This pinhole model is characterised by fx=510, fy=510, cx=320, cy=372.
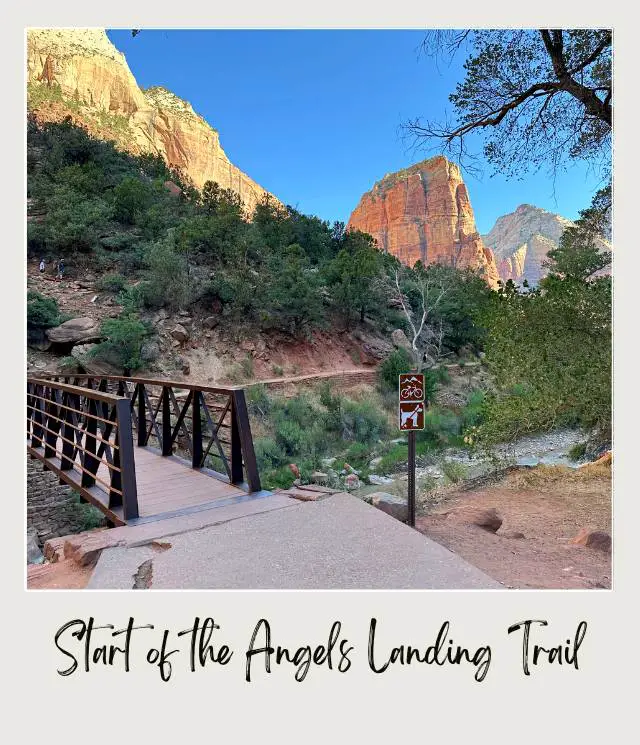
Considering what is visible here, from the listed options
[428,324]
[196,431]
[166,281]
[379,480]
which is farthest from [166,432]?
[428,324]

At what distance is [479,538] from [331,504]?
5.92 ft

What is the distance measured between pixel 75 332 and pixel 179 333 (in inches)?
124

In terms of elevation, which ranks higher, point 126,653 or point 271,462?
point 126,653

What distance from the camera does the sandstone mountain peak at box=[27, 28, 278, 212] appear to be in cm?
3262

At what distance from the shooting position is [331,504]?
12.4 feet

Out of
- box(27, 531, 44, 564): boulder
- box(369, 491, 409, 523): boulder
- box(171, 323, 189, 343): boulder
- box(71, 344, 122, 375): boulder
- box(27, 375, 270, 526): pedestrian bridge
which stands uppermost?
box(171, 323, 189, 343): boulder

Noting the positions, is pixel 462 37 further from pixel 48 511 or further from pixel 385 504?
pixel 48 511

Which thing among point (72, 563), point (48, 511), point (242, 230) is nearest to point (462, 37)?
point (72, 563)

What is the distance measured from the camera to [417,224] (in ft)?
186

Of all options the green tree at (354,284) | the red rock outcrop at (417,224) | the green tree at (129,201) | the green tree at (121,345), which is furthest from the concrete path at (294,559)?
the red rock outcrop at (417,224)

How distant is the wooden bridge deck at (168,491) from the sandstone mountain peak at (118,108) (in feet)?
92.3

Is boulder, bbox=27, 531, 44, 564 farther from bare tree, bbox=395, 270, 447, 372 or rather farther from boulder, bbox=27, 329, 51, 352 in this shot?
bare tree, bbox=395, 270, 447, 372

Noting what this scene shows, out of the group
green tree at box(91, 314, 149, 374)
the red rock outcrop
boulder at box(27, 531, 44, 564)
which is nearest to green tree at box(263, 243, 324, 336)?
green tree at box(91, 314, 149, 374)

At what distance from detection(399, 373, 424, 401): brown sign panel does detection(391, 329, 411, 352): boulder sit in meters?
18.3
